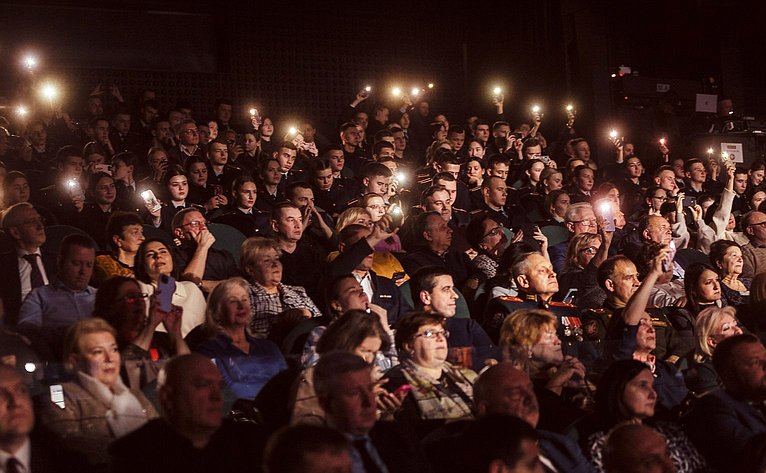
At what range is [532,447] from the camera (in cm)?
301

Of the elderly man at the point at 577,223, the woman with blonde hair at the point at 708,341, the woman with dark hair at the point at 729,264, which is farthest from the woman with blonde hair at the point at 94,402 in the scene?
the woman with dark hair at the point at 729,264

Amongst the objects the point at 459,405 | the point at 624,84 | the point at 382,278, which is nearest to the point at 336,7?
the point at 624,84

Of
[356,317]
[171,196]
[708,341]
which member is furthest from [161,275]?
[708,341]

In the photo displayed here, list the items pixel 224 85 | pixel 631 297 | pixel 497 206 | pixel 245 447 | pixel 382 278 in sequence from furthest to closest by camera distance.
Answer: pixel 224 85 → pixel 497 206 → pixel 382 278 → pixel 631 297 → pixel 245 447

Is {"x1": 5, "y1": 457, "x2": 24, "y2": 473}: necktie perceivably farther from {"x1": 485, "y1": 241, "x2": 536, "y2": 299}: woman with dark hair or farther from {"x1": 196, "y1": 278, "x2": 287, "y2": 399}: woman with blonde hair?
{"x1": 485, "y1": 241, "x2": 536, "y2": 299}: woman with dark hair

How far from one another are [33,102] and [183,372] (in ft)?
20.6

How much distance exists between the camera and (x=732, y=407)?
3.70 metres

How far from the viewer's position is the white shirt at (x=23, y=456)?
2.65m

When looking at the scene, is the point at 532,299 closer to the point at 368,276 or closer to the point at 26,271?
the point at 368,276

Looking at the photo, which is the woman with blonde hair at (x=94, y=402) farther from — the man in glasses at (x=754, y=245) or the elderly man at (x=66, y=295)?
the man in glasses at (x=754, y=245)

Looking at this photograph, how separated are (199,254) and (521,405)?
217 centimetres

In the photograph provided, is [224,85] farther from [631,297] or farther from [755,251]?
[631,297]

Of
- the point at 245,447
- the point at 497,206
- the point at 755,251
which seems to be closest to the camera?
the point at 245,447

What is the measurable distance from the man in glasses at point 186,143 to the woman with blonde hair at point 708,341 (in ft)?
15.1
